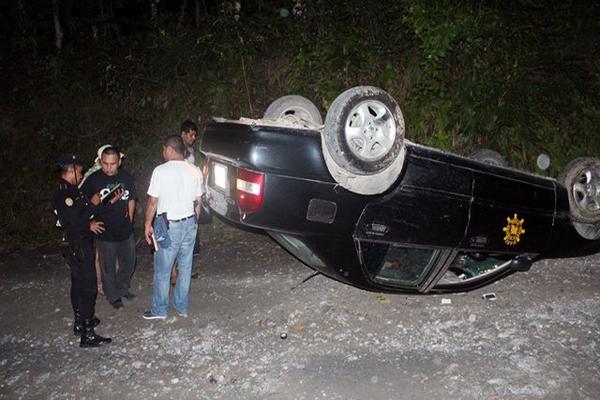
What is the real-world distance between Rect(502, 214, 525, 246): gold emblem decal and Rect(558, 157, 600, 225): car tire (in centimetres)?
77

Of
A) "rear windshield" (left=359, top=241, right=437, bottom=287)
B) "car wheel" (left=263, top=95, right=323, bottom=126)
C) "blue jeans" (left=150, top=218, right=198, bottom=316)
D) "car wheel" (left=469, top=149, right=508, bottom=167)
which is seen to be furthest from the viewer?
"car wheel" (left=469, top=149, right=508, bottom=167)


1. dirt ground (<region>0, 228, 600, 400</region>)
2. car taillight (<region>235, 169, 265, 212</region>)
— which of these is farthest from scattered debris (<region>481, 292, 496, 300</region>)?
car taillight (<region>235, 169, 265, 212</region>)

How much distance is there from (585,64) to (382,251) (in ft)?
21.6

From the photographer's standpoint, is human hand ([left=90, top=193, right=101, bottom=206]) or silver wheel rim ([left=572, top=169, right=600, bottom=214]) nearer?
human hand ([left=90, top=193, right=101, bottom=206])

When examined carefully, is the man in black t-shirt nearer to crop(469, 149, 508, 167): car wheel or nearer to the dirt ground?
the dirt ground

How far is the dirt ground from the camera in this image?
138 inches

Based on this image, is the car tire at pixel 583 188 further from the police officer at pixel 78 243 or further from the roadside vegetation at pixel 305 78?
the police officer at pixel 78 243

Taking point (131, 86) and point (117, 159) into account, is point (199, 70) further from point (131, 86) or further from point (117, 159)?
point (117, 159)

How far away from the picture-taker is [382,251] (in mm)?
3834

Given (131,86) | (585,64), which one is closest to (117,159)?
(131,86)

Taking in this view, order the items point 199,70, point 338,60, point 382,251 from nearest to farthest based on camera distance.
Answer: point 382,251, point 338,60, point 199,70

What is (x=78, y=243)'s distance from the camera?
405 centimetres

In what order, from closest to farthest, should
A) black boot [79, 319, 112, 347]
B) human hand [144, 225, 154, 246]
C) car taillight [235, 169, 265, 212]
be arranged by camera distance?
1. car taillight [235, 169, 265, 212]
2. black boot [79, 319, 112, 347]
3. human hand [144, 225, 154, 246]

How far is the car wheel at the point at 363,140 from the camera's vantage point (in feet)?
10.9
